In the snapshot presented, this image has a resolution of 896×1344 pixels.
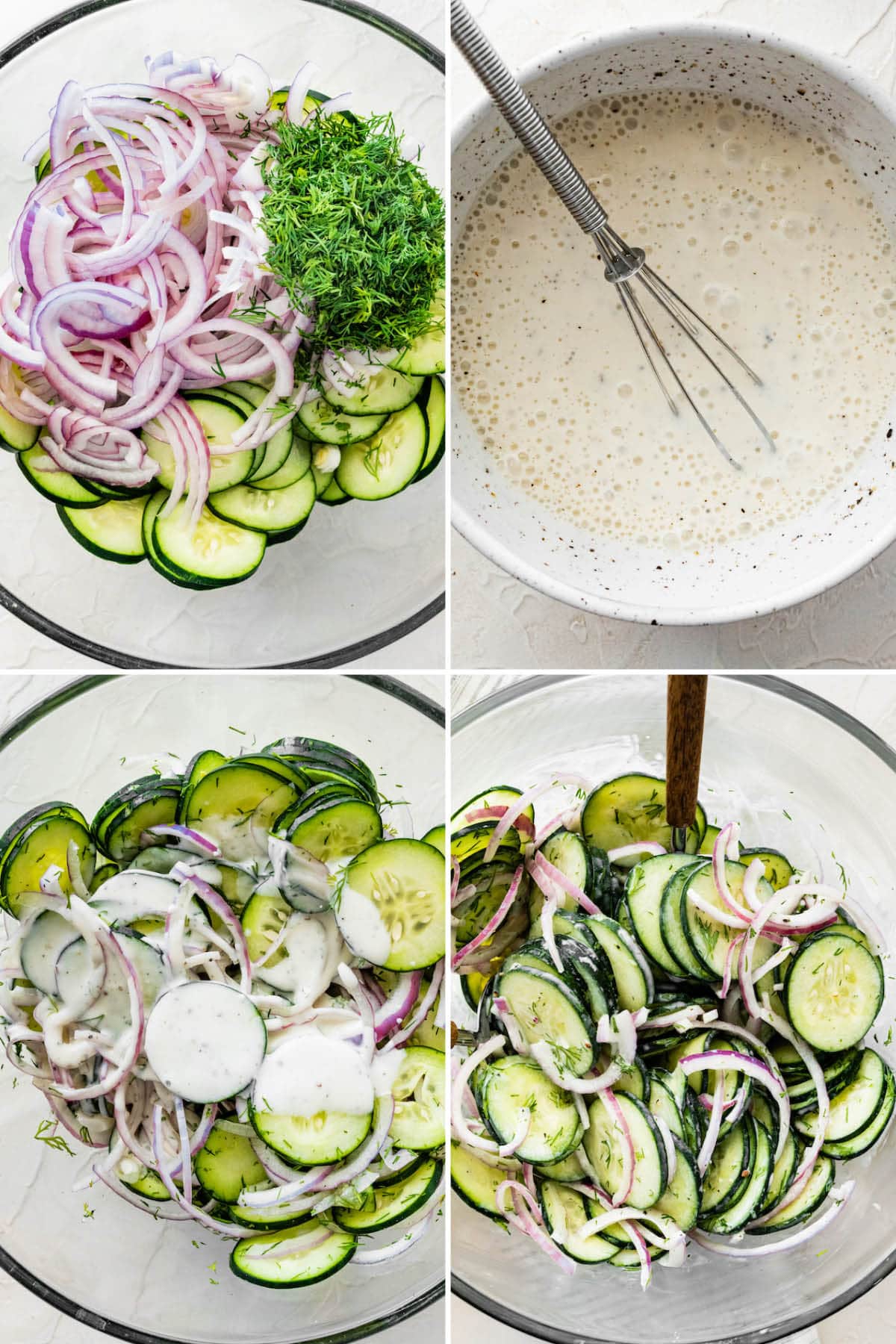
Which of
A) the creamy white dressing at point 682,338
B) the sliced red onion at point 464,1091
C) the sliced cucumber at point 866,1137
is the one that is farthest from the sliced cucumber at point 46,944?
the sliced cucumber at point 866,1137

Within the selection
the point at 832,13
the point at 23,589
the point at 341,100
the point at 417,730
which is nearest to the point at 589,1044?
the point at 417,730

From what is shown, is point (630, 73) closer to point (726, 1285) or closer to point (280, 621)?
point (280, 621)

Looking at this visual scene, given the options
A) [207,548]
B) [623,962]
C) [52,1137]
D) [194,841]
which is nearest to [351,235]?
[207,548]

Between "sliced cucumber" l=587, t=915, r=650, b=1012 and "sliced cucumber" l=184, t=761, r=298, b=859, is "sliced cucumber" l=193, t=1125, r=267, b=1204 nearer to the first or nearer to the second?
"sliced cucumber" l=184, t=761, r=298, b=859

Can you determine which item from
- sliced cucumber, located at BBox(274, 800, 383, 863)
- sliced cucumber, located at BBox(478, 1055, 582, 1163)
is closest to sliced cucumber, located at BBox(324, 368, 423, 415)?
sliced cucumber, located at BBox(274, 800, 383, 863)

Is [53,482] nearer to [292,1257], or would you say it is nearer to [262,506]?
[262,506]

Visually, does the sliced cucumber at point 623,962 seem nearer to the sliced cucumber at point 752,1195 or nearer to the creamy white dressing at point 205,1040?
the sliced cucumber at point 752,1195
